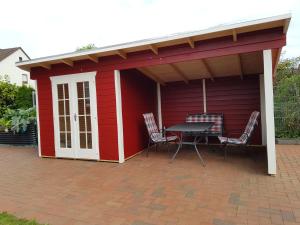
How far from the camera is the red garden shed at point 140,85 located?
3.83 metres

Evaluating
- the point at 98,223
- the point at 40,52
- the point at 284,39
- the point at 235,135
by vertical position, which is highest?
the point at 40,52

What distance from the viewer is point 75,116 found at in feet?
17.1

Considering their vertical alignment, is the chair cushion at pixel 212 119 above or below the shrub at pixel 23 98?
below

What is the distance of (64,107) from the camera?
536 cm

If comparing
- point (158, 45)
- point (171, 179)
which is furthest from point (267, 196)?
point (158, 45)

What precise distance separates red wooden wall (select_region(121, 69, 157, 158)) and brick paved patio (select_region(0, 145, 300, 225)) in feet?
1.78

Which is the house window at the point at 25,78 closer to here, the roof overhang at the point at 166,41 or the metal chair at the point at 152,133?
the roof overhang at the point at 166,41

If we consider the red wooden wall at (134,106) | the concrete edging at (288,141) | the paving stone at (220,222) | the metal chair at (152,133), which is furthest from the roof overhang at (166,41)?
the concrete edging at (288,141)

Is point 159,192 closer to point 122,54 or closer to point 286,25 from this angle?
point 122,54

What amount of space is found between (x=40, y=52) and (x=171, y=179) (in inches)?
1056

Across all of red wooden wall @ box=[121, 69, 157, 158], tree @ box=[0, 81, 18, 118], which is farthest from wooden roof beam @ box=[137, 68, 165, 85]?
tree @ box=[0, 81, 18, 118]

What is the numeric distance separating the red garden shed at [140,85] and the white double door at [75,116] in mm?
22

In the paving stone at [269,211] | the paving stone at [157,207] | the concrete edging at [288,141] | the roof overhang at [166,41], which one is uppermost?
the roof overhang at [166,41]

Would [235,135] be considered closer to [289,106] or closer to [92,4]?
[289,106]
